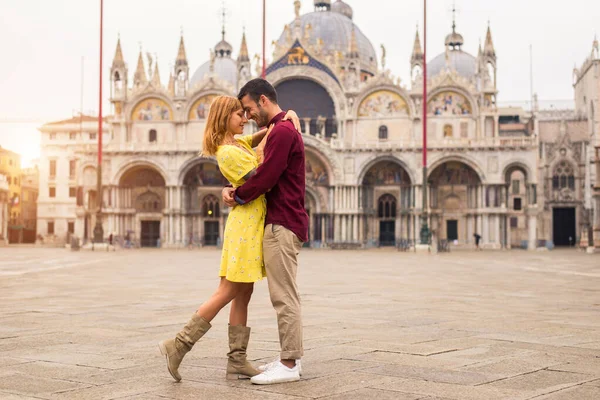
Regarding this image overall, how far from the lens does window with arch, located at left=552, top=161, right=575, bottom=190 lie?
6462cm

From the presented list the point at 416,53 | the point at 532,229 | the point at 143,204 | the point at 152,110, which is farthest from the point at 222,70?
the point at 532,229

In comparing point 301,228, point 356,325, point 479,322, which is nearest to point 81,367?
point 301,228

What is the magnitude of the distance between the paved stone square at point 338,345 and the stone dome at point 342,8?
63.8 metres

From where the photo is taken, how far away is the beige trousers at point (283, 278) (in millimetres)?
5840

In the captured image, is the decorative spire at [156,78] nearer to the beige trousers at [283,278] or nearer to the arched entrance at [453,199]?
the arched entrance at [453,199]

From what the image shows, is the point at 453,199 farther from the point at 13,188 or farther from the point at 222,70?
the point at 13,188

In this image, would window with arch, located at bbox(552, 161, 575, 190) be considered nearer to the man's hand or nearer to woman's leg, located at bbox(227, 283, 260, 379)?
woman's leg, located at bbox(227, 283, 260, 379)

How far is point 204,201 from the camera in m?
57.1

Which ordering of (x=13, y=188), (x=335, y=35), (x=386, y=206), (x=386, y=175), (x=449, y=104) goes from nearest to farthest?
(x=449, y=104) → (x=386, y=175) → (x=386, y=206) → (x=335, y=35) → (x=13, y=188)

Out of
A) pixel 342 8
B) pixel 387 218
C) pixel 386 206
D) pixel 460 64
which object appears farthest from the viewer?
pixel 342 8

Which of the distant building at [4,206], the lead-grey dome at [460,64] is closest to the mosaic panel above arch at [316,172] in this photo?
the lead-grey dome at [460,64]

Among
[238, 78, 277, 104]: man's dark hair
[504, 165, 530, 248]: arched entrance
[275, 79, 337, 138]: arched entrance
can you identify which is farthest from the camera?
[504, 165, 530, 248]: arched entrance

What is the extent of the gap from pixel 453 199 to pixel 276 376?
50.3 meters

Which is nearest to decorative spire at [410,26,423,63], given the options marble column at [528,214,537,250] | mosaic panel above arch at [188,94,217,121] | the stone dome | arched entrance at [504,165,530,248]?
arched entrance at [504,165,530,248]
